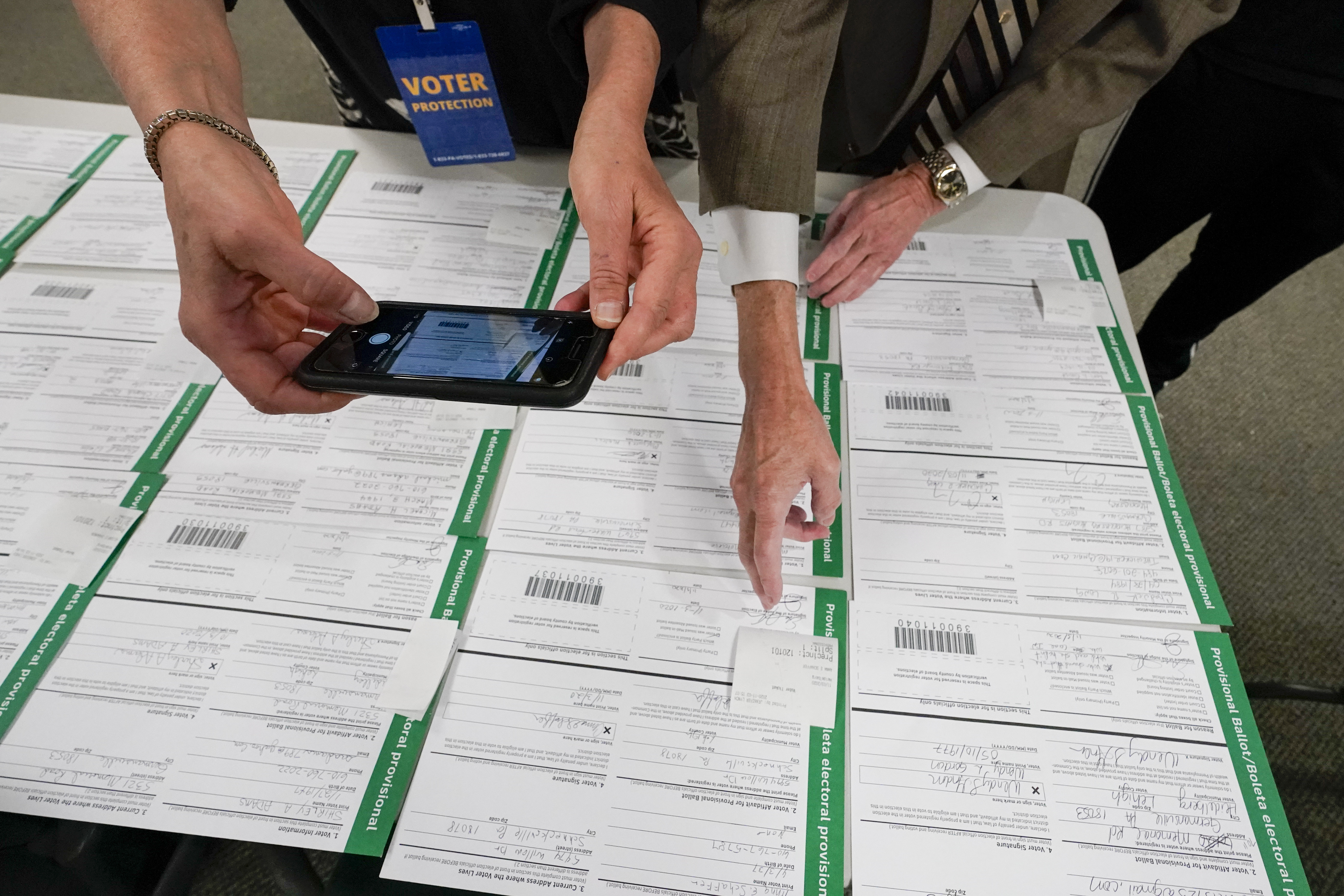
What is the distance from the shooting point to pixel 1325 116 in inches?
37.7

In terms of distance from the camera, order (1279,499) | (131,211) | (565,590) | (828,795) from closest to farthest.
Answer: (828,795) → (565,590) → (131,211) → (1279,499)

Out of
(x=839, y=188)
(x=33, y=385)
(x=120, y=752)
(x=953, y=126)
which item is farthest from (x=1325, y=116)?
(x=33, y=385)

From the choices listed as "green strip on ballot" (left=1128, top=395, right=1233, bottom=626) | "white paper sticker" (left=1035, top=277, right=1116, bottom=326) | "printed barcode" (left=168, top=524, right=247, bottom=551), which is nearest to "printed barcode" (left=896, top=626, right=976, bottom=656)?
"green strip on ballot" (left=1128, top=395, right=1233, bottom=626)

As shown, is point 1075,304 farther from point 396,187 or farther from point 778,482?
point 396,187

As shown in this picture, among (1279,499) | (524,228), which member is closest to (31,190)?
(524,228)

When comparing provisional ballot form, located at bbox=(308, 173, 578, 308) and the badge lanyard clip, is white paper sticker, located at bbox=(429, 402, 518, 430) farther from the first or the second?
the badge lanyard clip

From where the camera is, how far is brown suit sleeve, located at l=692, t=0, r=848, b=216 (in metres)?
0.75

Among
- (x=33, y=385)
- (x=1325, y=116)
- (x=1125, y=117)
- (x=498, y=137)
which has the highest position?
(x=1125, y=117)

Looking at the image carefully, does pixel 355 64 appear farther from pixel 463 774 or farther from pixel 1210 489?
pixel 1210 489

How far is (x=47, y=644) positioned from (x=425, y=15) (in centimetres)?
79

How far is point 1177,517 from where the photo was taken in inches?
27.5

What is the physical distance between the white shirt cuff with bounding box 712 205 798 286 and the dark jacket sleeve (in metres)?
0.20

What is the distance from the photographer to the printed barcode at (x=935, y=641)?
24.9 inches

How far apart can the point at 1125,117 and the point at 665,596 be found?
1.16 meters
